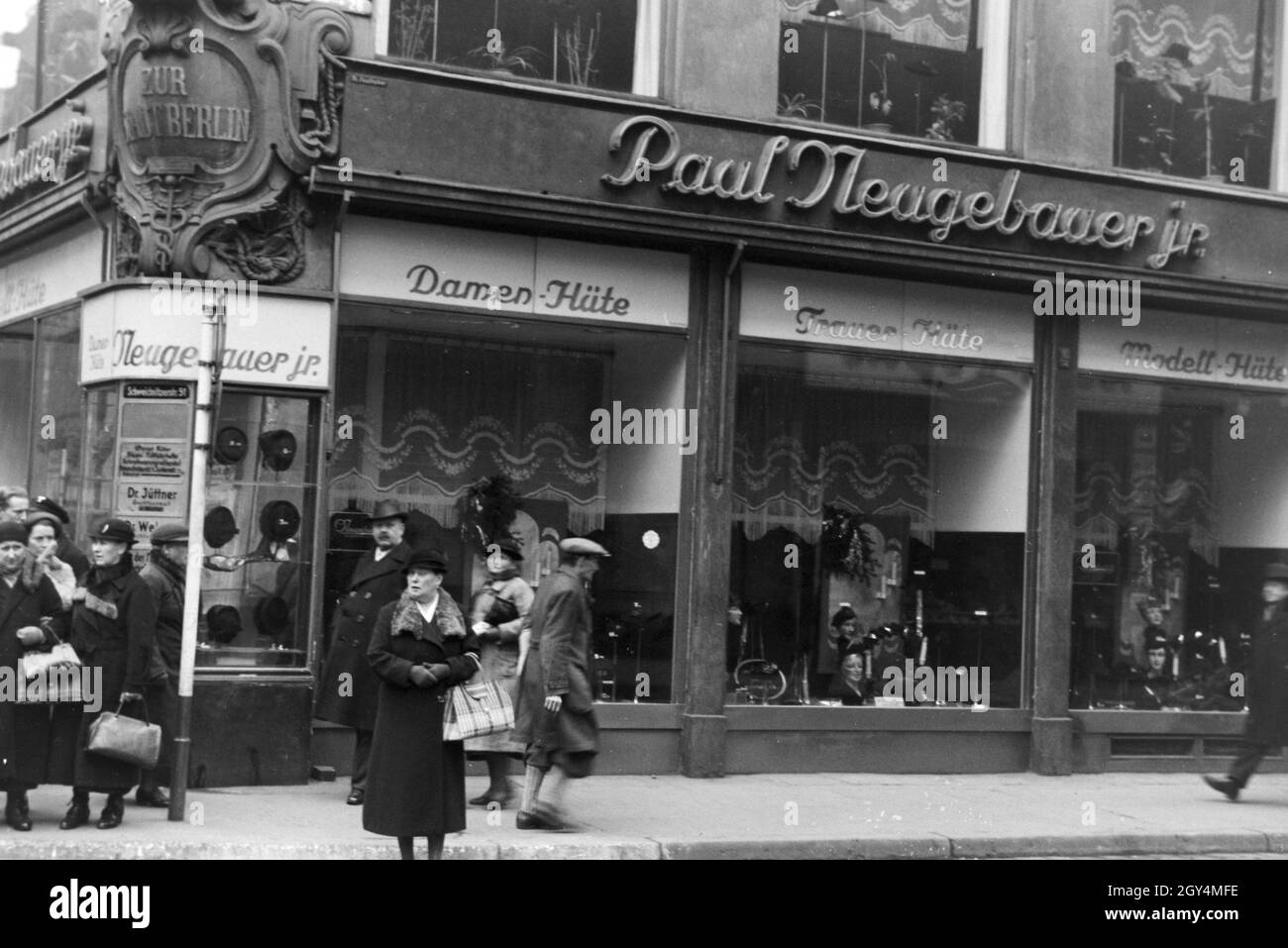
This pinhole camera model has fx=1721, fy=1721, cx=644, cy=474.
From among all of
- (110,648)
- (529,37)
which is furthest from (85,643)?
(529,37)

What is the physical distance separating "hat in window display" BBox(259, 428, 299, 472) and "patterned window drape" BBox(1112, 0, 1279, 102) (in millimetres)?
8707

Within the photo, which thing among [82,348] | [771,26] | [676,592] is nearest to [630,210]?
[771,26]

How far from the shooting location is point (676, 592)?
48.1 ft

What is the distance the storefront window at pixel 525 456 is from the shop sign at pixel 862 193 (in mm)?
1414

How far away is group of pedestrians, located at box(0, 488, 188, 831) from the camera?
10.9 metres

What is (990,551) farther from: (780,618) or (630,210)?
(630,210)

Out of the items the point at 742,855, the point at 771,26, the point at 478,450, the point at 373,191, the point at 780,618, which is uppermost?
the point at 771,26

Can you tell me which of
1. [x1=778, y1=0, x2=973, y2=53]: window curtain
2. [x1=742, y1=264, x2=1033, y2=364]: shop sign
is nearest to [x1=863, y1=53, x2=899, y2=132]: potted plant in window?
[x1=778, y1=0, x2=973, y2=53]: window curtain

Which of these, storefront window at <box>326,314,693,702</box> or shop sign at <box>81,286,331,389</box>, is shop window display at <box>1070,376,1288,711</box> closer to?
storefront window at <box>326,314,693,702</box>

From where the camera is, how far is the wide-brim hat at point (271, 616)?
1327cm

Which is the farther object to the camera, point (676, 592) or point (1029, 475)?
point (1029, 475)

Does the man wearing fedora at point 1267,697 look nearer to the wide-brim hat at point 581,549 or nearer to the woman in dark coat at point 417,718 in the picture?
the wide-brim hat at point 581,549

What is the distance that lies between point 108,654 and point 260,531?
2.09 metres

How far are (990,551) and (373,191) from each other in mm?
6606
